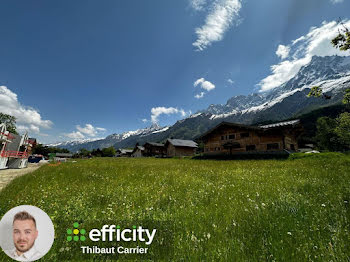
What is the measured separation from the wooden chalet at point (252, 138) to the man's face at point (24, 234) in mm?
36633

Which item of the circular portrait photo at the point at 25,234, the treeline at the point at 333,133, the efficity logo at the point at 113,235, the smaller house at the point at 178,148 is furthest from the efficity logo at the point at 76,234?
the smaller house at the point at 178,148

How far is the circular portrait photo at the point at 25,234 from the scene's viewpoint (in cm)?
215

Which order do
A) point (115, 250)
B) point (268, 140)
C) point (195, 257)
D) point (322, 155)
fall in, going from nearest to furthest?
point (195, 257)
point (115, 250)
point (322, 155)
point (268, 140)

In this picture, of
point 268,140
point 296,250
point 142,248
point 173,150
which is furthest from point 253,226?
point 173,150

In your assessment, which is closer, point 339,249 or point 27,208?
point 339,249

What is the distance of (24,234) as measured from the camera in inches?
88.5

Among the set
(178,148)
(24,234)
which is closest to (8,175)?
(24,234)

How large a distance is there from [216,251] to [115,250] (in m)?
1.49

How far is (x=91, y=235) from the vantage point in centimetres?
277

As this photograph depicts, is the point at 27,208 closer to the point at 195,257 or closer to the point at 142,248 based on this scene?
the point at 142,248

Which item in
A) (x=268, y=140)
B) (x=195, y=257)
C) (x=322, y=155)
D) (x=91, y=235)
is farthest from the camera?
(x=268, y=140)

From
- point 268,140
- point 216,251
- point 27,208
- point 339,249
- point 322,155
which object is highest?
point 268,140

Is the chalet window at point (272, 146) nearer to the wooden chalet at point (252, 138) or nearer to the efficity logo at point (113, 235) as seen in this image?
the wooden chalet at point (252, 138)

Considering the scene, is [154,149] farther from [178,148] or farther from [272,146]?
[272,146]
